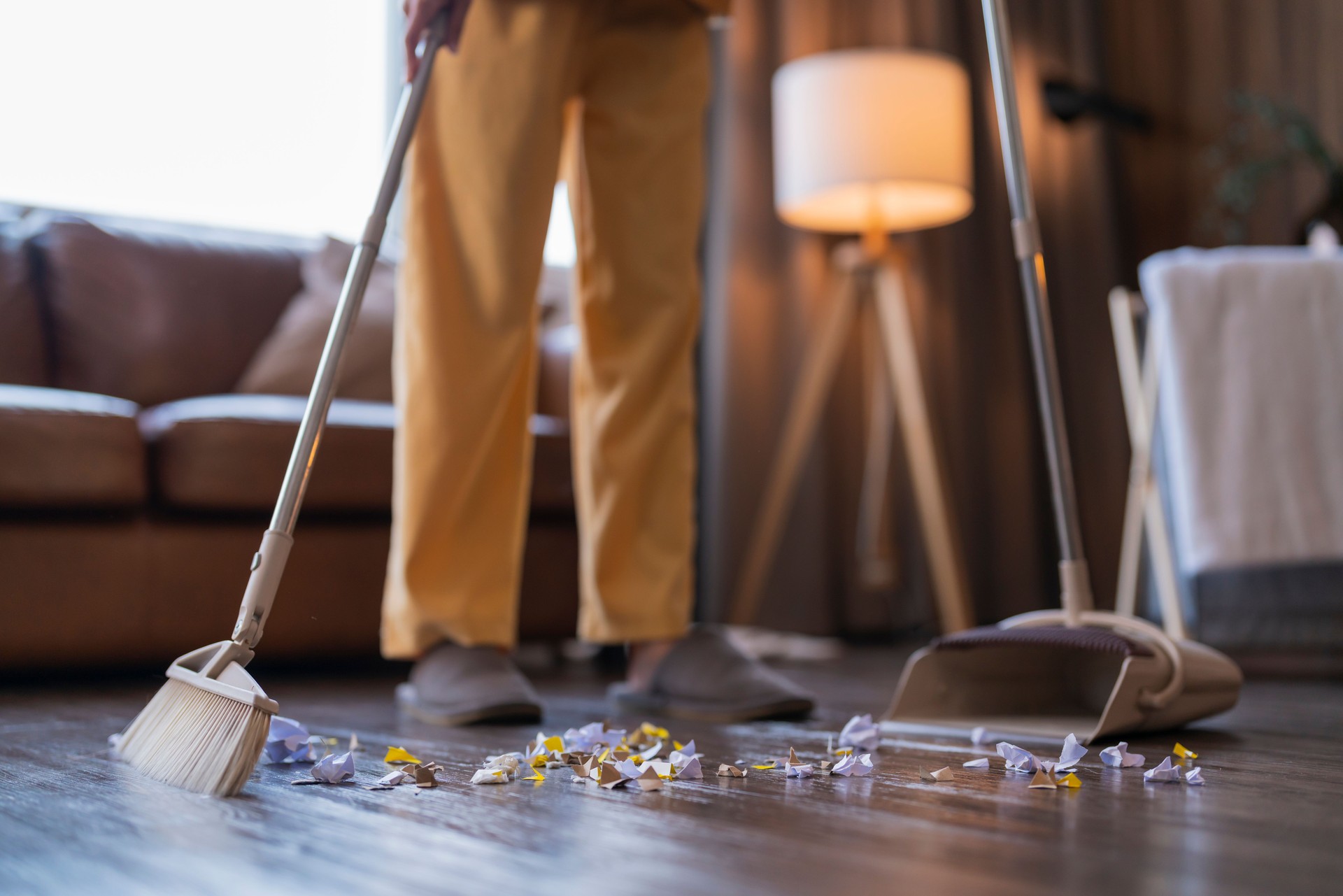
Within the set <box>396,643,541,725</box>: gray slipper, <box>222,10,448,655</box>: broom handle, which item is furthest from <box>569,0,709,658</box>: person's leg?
<box>222,10,448,655</box>: broom handle

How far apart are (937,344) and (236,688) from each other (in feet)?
8.32

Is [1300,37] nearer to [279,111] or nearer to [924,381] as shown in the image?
[924,381]

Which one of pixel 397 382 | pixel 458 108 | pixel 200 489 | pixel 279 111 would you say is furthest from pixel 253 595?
pixel 279 111

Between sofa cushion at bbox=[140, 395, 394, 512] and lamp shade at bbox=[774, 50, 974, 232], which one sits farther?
lamp shade at bbox=[774, 50, 974, 232]

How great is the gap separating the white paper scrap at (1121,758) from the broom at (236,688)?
2.01ft

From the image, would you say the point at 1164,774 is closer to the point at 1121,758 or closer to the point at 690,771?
the point at 1121,758

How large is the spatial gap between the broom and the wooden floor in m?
0.02

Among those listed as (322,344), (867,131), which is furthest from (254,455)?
(867,131)

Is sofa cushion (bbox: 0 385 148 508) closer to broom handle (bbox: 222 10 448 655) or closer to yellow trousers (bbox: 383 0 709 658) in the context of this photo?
yellow trousers (bbox: 383 0 709 658)

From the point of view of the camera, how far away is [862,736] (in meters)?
1.04

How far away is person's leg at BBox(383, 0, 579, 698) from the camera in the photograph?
4.09 feet

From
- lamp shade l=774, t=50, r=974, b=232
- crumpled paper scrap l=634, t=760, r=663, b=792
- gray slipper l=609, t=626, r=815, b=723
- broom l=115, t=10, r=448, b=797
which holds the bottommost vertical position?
gray slipper l=609, t=626, r=815, b=723

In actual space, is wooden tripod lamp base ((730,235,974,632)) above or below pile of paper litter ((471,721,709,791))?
above

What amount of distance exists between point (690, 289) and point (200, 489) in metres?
0.85
